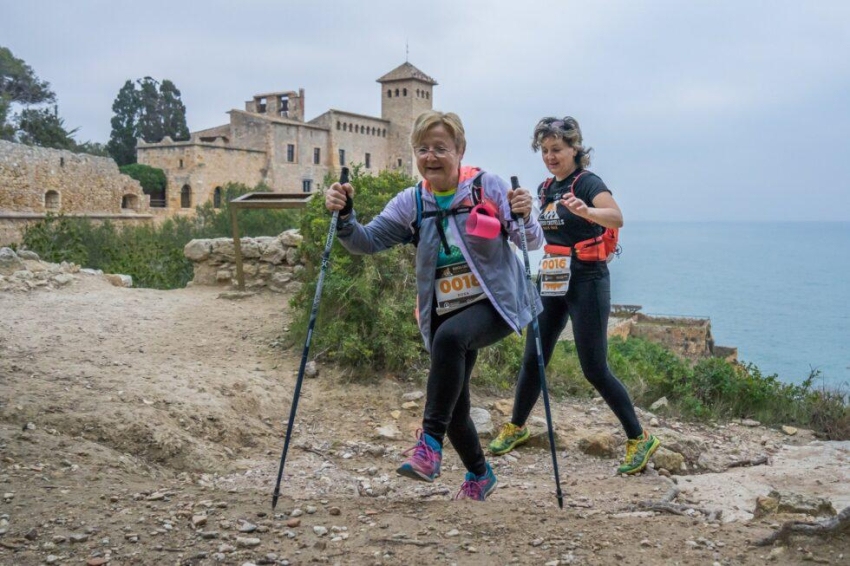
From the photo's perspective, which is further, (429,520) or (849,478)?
(849,478)

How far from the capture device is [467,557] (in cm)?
338

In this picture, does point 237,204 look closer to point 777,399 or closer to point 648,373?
point 648,373

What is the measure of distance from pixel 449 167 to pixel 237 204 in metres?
6.91

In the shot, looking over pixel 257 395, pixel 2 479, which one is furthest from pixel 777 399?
pixel 2 479

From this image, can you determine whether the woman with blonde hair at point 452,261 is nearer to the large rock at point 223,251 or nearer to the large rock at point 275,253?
the large rock at point 275,253

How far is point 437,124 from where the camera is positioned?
3848mm

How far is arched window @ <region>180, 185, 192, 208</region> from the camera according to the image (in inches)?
1783

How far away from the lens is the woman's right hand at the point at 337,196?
3990mm

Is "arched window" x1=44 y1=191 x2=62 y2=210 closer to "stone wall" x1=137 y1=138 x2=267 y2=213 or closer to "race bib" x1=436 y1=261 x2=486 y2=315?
"stone wall" x1=137 y1=138 x2=267 y2=213

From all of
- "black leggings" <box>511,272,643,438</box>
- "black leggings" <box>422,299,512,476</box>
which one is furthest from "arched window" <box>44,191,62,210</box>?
"black leggings" <box>422,299,512,476</box>

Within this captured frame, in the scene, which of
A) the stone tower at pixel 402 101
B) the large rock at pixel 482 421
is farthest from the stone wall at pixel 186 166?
the large rock at pixel 482 421

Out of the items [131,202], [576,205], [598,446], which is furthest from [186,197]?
[576,205]

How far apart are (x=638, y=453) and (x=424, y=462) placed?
185 centimetres

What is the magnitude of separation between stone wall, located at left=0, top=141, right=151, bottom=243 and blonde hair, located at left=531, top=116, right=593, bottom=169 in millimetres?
21113
